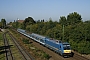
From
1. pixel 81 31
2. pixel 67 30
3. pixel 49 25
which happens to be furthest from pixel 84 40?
pixel 49 25

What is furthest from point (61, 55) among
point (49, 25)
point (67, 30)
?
point (49, 25)

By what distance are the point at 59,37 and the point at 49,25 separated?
22129mm

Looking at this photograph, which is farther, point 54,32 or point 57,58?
point 54,32

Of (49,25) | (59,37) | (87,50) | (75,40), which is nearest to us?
(87,50)

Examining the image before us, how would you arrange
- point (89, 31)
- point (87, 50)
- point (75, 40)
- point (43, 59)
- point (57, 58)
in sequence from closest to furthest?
point (43, 59), point (57, 58), point (87, 50), point (89, 31), point (75, 40)

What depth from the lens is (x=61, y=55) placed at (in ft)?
105

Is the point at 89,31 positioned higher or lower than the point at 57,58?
higher

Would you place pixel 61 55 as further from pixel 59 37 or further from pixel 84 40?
pixel 59 37

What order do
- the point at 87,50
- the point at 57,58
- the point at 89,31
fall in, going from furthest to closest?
the point at 89,31 < the point at 87,50 < the point at 57,58

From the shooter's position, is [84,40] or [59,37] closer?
[84,40]

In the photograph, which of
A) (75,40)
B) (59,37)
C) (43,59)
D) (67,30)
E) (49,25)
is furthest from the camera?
(49,25)

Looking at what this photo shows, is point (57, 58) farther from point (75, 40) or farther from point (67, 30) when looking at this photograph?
point (67, 30)

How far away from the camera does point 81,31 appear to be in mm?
38344

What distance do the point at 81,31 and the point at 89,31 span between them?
5.60ft
